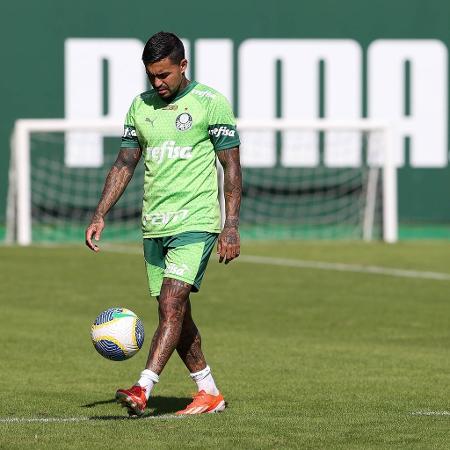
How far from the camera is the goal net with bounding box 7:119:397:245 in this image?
82.9 ft

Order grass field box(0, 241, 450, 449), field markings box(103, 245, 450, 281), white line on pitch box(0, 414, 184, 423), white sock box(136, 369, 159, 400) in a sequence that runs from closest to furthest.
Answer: grass field box(0, 241, 450, 449), white sock box(136, 369, 159, 400), white line on pitch box(0, 414, 184, 423), field markings box(103, 245, 450, 281)

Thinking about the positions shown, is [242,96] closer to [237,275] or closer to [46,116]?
[46,116]

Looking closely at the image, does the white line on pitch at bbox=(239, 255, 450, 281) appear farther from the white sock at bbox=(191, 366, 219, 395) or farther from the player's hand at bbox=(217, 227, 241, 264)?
the player's hand at bbox=(217, 227, 241, 264)

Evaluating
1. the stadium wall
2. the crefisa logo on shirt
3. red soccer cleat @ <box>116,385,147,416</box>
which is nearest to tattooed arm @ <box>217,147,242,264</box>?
the crefisa logo on shirt

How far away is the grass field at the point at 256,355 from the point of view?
7945 millimetres


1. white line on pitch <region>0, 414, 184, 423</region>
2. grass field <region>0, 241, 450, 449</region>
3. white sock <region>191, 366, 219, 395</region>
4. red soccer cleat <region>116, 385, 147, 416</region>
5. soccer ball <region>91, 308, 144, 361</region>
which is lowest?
grass field <region>0, 241, 450, 449</region>

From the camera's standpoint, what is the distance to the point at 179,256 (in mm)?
8500

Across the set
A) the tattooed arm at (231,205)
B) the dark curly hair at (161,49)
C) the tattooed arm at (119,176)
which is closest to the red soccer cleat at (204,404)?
the tattooed arm at (231,205)

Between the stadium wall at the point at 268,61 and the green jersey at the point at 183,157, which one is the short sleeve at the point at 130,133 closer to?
the green jersey at the point at 183,157

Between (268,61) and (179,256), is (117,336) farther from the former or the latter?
(268,61)

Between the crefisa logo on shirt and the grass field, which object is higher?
the crefisa logo on shirt

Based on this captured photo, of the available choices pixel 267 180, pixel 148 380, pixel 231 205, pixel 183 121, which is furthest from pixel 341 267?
A: pixel 148 380

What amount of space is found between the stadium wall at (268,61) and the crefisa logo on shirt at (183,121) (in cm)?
1815

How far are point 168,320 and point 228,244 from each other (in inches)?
21.3
